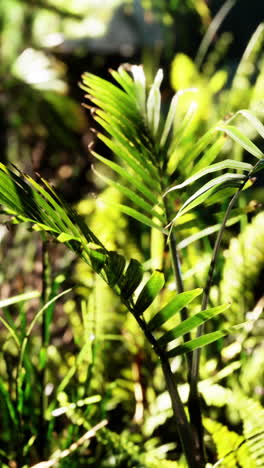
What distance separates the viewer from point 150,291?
564 millimetres

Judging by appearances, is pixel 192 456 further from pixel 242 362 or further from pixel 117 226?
pixel 117 226


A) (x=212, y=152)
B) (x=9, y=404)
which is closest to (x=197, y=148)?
(x=212, y=152)

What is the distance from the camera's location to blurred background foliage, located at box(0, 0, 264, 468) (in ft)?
2.88

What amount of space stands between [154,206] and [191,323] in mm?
225

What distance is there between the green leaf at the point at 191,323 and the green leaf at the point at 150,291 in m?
0.05

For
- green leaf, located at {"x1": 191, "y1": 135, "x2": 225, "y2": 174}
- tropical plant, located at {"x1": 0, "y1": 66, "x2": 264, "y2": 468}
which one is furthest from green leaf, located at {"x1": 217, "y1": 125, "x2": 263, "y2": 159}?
green leaf, located at {"x1": 191, "y1": 135, "x2": 225, "y2": 174}

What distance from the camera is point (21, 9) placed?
259cm

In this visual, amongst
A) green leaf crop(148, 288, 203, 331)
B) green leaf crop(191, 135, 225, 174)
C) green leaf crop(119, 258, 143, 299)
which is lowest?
green leaf crop(148, 288, 203, 331)

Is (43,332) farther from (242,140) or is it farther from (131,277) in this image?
(242,140)

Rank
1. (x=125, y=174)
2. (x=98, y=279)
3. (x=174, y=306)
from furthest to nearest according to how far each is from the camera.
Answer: (x=98, y=279)
(x=125, y=174)
(x=174, y=306)

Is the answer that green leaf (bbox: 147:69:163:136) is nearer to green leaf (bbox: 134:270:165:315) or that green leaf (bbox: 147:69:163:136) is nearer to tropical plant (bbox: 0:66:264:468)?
tropical plant (bbox: 0:66:264:468)

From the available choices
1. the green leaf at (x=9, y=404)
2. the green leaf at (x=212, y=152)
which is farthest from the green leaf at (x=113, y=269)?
the green leaf at (x=9, y=404)

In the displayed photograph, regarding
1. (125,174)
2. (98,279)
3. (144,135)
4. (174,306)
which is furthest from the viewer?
(98,279)

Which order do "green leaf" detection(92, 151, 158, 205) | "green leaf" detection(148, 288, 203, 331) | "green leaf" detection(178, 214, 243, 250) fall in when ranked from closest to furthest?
"green leaf" detection(148, 288, 203, 331) < "green leaf" detection(92, 151, 158, 205) < "green leaf" detection(178, 214, 243, 250)
